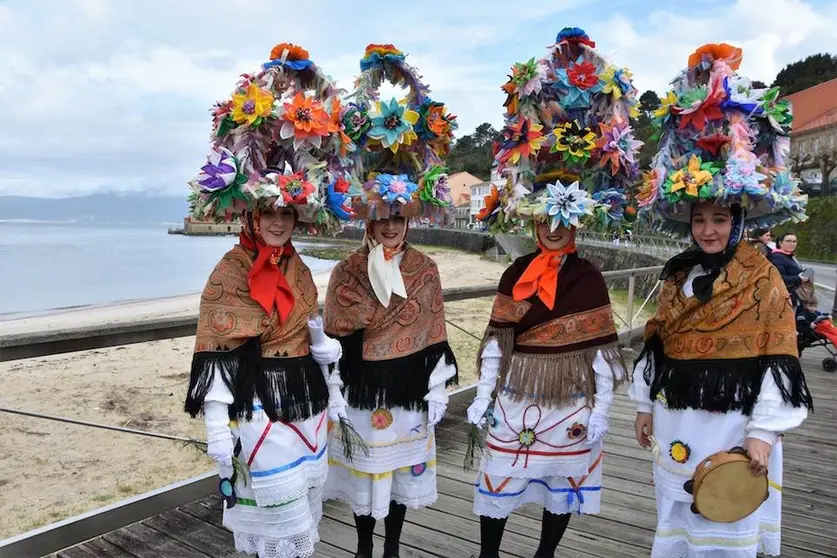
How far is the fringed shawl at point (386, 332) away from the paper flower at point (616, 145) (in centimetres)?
83

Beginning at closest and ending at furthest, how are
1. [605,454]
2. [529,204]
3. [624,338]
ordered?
[529,204]
[605,454]
[624,338]

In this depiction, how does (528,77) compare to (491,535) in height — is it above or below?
above

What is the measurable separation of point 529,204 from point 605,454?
2297 mm

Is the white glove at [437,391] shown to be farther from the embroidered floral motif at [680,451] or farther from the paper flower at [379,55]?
the paper flower at [379,55]

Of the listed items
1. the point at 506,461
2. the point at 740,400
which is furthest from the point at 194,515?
the point at 740,400

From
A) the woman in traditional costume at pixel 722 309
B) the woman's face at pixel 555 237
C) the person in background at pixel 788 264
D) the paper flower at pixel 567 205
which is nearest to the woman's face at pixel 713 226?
the woman in traditional costume at pixel 722 309

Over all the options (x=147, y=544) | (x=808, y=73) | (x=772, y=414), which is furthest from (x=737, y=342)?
(x=808, y=73)

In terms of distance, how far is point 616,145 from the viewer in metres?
2.36

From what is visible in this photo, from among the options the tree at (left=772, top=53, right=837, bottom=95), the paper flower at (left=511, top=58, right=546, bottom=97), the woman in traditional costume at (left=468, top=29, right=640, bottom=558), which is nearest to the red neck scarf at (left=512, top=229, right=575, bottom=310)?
the woman in traditional costume at (left=468, top=29, right=640, bottom=558)

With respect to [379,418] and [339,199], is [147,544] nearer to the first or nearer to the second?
[379,418]

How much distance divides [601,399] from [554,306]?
418 millimetres

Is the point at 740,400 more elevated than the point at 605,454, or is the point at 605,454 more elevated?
the point at 740,400

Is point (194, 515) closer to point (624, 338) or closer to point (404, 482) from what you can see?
point (404, 482)

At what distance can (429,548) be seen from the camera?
2775 mm
